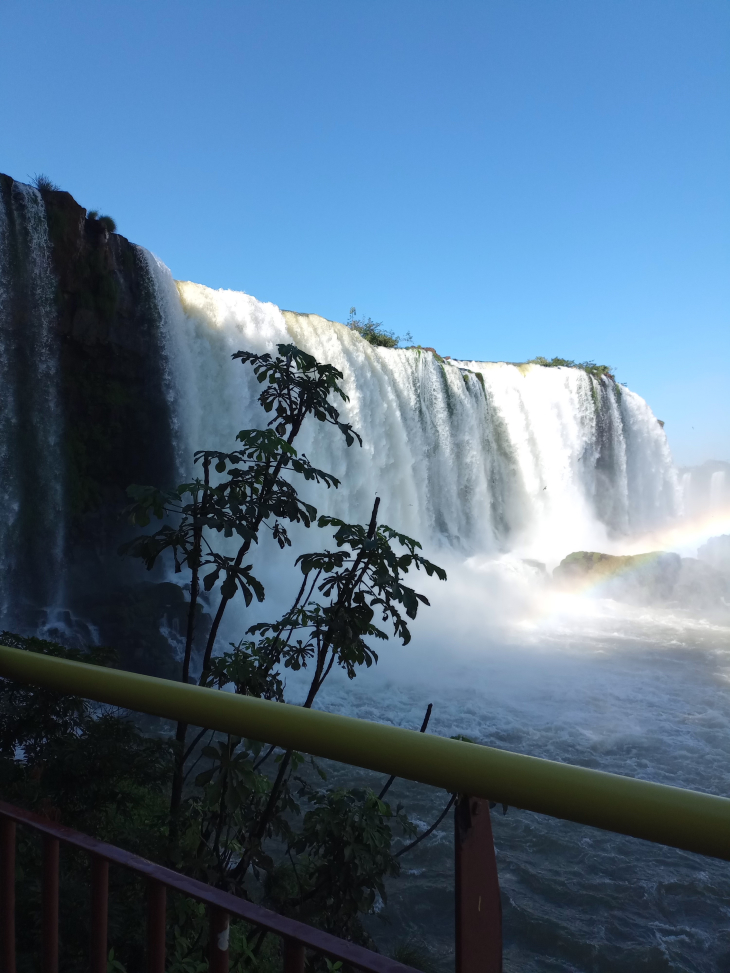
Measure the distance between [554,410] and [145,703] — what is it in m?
24.7

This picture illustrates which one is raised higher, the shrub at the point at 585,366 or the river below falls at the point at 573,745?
the shrub at the point at 585,366

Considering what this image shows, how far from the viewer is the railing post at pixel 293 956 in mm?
881

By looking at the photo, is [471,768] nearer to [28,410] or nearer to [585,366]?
[28,410]

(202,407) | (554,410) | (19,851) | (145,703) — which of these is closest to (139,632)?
(202,407)

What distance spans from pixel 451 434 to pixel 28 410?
38.1 ft

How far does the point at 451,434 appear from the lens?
19.7m

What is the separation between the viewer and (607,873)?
5191mm

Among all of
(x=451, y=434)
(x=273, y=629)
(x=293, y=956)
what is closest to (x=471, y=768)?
(x=293, y=956)

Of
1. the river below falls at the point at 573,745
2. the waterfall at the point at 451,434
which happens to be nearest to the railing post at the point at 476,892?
the river below falls at the point at 573,745

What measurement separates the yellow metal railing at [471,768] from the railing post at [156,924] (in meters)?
0.27

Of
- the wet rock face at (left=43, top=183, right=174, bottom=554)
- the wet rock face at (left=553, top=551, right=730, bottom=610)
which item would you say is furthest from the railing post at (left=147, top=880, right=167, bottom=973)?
the wet rock face at (left=553, top=551, right=730, bottom=610)

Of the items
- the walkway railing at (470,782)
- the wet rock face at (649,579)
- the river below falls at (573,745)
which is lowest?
the river below falls at (573,745)

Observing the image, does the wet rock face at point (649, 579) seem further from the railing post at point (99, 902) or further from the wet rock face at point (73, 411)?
the railing post at point (99, 902)

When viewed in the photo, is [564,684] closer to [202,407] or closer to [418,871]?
[418,871]
